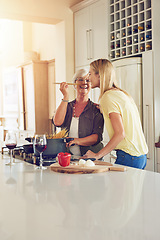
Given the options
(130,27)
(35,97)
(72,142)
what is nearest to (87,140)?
(72,142)

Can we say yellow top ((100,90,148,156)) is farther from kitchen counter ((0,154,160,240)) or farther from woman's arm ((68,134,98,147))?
kitchen counter ((0,154,160,240))

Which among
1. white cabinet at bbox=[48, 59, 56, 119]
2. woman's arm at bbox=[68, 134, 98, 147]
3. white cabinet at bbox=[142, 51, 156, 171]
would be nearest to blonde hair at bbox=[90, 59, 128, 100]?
woman's arm at bbox=[68, 134, 98, 147]

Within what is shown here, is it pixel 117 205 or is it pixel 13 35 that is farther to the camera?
pixel 13 35

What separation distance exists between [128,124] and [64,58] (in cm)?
311

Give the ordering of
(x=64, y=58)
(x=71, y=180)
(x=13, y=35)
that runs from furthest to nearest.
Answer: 1. (x=13, y=35)
2. (x=64, y=58)
3. (x=71, y=180)

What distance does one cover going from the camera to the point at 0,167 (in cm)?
186

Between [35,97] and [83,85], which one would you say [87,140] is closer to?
[83,85]

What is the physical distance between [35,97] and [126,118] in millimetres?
4293

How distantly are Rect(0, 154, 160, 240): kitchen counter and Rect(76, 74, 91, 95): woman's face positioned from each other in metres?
0.95

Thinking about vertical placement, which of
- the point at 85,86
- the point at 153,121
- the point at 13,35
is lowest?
the point at 153,121

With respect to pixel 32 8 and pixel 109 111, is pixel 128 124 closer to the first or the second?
pixel 109 111

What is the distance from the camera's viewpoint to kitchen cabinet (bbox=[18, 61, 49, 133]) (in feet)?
20.1

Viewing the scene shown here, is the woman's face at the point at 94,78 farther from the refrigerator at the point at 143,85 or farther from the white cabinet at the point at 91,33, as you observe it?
the white cabinet at the point at 91,33

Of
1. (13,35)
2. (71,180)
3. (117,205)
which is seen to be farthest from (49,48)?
(117,205)
